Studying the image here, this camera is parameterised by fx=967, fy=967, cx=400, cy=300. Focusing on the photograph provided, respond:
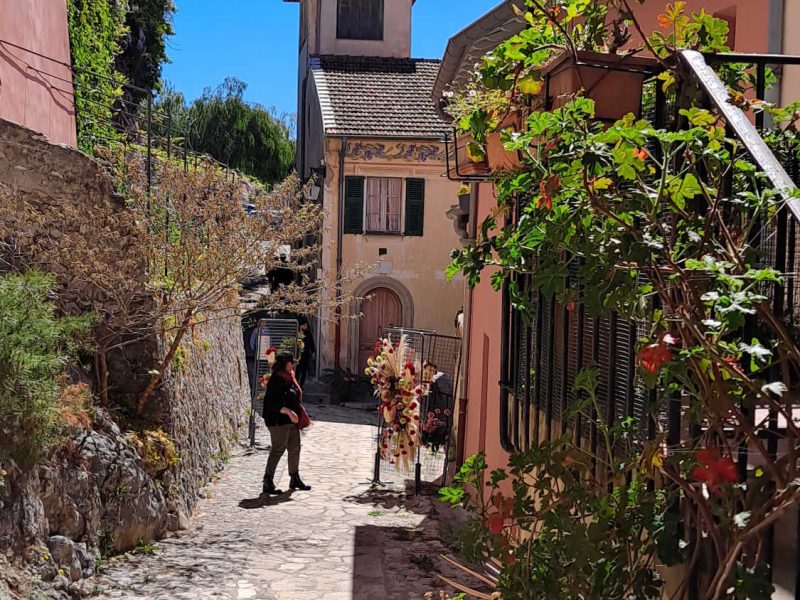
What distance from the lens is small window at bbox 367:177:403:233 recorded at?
74.7 feet

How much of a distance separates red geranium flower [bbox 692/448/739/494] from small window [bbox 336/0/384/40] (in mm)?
25044

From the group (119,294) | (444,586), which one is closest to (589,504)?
(444,586)

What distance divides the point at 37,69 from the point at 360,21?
1508cm

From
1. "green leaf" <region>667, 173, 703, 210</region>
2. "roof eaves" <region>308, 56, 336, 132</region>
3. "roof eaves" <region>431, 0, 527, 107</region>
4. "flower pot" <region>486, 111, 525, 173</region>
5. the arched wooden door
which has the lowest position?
the arched wooden door

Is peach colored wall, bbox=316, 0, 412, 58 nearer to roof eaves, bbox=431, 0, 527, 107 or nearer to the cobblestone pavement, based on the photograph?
the cobblestone pavement

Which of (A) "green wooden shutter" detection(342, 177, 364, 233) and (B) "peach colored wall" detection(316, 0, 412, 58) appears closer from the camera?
(A) "green wooden shutter" detection(342, 177, 364, 233)

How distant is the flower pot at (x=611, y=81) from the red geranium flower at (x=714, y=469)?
1.62m

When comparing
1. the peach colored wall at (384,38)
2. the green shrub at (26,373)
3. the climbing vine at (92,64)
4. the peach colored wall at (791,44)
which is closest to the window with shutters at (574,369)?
the peach colored wall at (791,44)

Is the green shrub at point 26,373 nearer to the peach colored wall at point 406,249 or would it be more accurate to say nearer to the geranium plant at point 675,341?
the geranium plant at point 675,341

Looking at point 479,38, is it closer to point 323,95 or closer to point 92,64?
point 92,64

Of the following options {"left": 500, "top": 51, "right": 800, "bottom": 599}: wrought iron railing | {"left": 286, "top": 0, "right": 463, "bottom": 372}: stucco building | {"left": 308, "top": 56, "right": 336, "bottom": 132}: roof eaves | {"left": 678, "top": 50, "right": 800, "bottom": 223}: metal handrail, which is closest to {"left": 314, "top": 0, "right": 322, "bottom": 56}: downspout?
{"left": 308, "top": 56, "right": 336, "bottom": 132}: roof eaves

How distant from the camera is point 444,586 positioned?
849 cm

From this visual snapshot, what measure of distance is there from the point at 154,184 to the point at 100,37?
16.5 ft

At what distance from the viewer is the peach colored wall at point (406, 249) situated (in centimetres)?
2272
